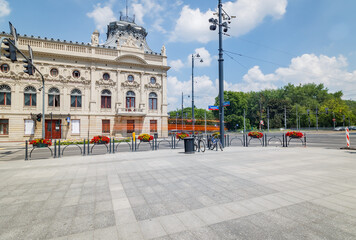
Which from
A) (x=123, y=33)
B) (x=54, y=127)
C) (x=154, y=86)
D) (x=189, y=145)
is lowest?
(x=189, y=145)

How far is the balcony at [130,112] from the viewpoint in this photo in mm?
31897

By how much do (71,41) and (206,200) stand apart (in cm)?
3617

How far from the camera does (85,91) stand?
103ft

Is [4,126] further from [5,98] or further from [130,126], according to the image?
[130,126]

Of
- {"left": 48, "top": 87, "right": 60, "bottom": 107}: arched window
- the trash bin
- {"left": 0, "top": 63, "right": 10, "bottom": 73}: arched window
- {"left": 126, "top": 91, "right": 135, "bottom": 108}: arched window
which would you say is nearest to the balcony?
{"left": 126, "top": 91, "right": 135, "bottom": 108}: arched window

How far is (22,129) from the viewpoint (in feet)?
90.2

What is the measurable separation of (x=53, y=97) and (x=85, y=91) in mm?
4861

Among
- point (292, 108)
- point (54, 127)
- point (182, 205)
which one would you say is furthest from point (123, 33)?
point (292, 108)

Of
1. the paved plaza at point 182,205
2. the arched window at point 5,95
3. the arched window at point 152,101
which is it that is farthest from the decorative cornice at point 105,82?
the paved plaza at point 182,205

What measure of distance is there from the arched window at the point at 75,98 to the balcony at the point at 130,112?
21.3ft

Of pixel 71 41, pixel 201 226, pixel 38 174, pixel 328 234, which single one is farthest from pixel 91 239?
pixel 71 41

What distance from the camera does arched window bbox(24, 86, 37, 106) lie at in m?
28.2

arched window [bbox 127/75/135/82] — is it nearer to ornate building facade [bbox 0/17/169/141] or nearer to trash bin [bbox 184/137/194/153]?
ornate building facade [bbox 0/17/169/141]

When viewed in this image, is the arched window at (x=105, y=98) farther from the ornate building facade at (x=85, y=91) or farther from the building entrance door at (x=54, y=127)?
the building entrance door at (x=54, y=127)
